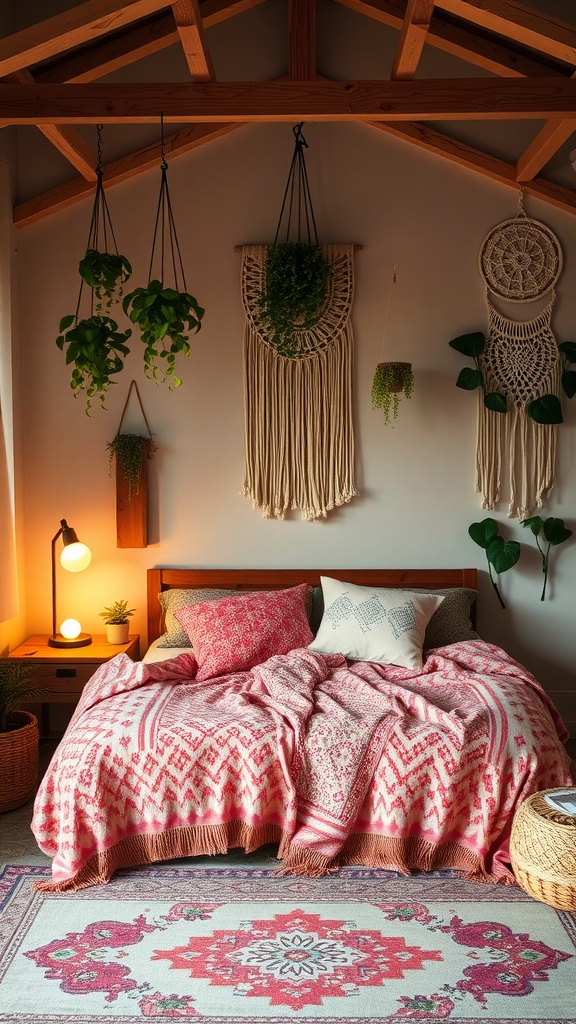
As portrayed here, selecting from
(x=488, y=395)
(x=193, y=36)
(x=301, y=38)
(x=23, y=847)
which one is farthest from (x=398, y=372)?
(x=23, y=847)

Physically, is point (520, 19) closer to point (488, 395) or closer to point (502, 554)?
point (488, 395)

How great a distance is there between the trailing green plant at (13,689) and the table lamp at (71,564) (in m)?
0.31

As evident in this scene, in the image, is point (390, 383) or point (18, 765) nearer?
point (18, 765)

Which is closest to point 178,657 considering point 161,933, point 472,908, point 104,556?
point 104,556

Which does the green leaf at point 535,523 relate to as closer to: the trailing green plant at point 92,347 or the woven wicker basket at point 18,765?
the trailing green plant at point 92,347

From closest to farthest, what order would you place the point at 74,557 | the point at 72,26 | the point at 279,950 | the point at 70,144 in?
the point at 279,950, the point at 72,26, the point at 70,144, the point at 74,557

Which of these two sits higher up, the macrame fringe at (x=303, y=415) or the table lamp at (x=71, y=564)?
the macrame fringe at (x=303, y=415)

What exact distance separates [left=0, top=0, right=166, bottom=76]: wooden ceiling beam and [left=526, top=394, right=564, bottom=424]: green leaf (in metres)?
2.60

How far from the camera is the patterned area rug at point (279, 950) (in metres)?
2.53

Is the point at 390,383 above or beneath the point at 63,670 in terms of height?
above

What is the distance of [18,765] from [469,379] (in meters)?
2.82

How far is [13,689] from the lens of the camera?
3.96 meters

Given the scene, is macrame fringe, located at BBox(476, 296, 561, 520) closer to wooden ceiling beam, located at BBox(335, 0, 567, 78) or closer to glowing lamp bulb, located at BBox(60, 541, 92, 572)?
wooden ceiling beam, located at BBox(335, 0, 567, 78)

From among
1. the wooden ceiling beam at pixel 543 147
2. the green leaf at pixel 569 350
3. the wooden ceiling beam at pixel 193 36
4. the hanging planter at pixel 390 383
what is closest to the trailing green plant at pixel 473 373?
the hanging planter at pixel 390 383
